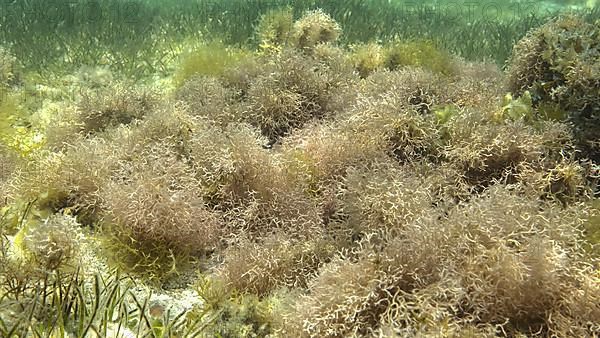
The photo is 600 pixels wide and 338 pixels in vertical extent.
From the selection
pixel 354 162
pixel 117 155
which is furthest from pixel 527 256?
pixel 117 155

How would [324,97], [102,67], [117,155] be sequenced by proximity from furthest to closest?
[102,67]
[324,97]
[117,155]

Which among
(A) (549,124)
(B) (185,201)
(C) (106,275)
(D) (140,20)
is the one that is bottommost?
(D) (140,20)

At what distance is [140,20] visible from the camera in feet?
34.9

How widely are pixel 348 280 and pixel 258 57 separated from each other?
446 centimetres

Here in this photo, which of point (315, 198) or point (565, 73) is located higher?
point (565, 73)

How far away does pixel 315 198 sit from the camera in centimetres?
437

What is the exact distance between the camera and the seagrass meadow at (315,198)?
9.72 ft

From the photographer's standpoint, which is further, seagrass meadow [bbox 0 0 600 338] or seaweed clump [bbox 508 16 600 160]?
seaweed clump [bbox 508 16 600 160]

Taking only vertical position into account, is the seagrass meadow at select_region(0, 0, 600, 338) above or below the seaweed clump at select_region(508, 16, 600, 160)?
below

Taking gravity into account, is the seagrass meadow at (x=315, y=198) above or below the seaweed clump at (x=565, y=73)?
below

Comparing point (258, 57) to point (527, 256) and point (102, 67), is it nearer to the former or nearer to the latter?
point (102, 67)

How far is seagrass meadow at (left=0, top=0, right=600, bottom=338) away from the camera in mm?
2963

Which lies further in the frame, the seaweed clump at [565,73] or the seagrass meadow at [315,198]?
the seaweed clump at [565,73]

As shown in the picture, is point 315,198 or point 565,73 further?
point 565,73
